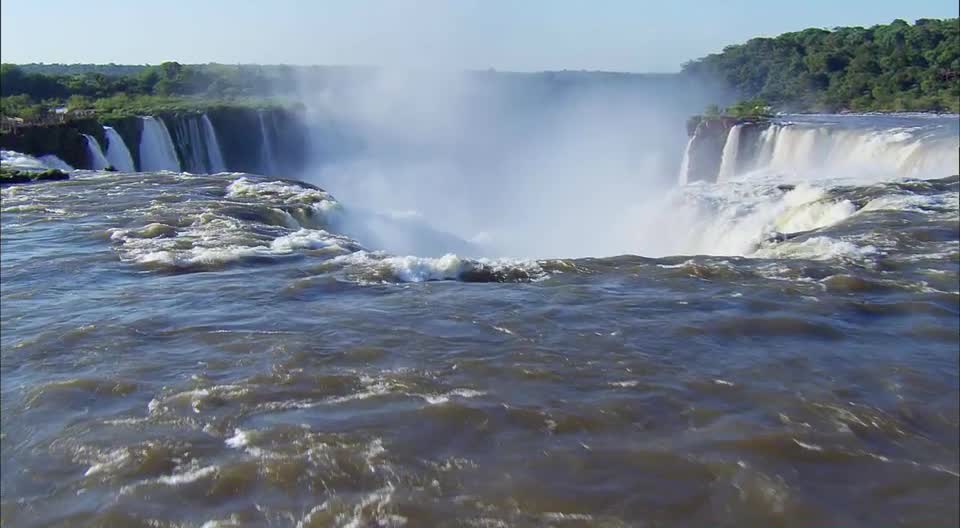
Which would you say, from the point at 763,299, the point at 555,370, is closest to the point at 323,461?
the point at 555,370

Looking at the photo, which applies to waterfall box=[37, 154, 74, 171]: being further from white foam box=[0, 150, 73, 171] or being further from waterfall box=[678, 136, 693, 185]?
waterfall box=[678, 136, 693, 185]

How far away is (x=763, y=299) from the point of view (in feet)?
30.0

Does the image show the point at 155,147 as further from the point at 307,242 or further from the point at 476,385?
the point at 476,385

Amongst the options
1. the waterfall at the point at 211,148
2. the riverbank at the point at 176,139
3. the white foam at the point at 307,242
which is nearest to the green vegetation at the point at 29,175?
the riverbank at the point at 176,139

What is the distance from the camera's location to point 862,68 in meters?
36.7


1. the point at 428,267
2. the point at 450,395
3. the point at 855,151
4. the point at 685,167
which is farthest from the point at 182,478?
the point at 685,167

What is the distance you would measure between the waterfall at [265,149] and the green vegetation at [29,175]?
44.6 feet

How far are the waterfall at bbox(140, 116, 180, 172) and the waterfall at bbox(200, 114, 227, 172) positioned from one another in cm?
230

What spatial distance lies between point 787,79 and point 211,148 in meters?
30.2

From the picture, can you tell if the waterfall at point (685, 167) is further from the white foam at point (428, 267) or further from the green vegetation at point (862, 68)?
the white foam at point (428, 267)

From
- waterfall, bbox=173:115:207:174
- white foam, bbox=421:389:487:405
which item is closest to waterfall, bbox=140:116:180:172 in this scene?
waterfall, bbox=173:115:207:174

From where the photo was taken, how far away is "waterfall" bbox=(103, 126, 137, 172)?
24.8 meters

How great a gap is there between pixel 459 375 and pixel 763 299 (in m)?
4.03

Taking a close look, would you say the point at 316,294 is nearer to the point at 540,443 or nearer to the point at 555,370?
the point at 555,370
